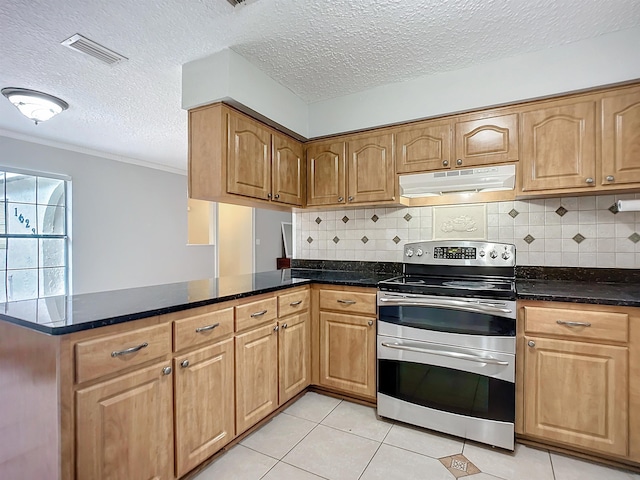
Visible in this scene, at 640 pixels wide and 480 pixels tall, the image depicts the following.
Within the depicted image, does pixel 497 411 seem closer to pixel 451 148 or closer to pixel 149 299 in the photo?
pixel 451 148

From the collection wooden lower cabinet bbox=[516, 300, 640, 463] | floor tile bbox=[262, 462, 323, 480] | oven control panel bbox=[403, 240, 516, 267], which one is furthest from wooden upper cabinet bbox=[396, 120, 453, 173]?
floor tile bbox=[262, 462, 323, 480]

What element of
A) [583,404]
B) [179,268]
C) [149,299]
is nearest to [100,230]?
[179,268]

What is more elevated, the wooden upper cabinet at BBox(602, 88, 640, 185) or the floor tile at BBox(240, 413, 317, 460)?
the wooden upper cabinet at BBox(602, 88, 640, 185)

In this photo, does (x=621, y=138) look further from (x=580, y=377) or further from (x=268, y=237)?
(x=268, y=237)

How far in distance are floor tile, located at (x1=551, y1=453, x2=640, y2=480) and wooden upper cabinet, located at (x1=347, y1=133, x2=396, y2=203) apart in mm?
1887

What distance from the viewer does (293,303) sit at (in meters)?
2.36

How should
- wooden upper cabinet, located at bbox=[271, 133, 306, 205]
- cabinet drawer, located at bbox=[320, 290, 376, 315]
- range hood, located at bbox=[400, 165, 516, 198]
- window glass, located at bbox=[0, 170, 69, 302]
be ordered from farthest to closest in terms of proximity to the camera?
1. window glass, located at bbox=[0, 170, 69, 302]
2. wooden upper cabinet, located at bbox=[271, 133, 306, 205]
3. cabinet drawer, located at bbox=[320, 290, 376, 315]
4. range hood, located at bbox=[400, 165, 516, 198]

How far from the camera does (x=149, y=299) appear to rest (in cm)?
166

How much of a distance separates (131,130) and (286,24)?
8.35ft

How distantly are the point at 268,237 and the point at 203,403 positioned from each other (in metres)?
5.53

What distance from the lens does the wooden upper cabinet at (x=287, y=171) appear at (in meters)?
2.62

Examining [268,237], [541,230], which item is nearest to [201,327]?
[541,230]

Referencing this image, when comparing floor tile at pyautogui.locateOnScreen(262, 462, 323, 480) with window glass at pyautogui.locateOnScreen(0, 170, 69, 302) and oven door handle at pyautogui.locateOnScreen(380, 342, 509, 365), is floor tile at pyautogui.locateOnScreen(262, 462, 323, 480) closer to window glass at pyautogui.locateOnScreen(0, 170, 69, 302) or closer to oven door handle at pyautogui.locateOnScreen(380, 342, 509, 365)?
oven door handle at pyautogui.locateOnScreen(380, 342, 509, 365)

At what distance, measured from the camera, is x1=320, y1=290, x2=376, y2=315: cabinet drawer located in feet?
7.60
